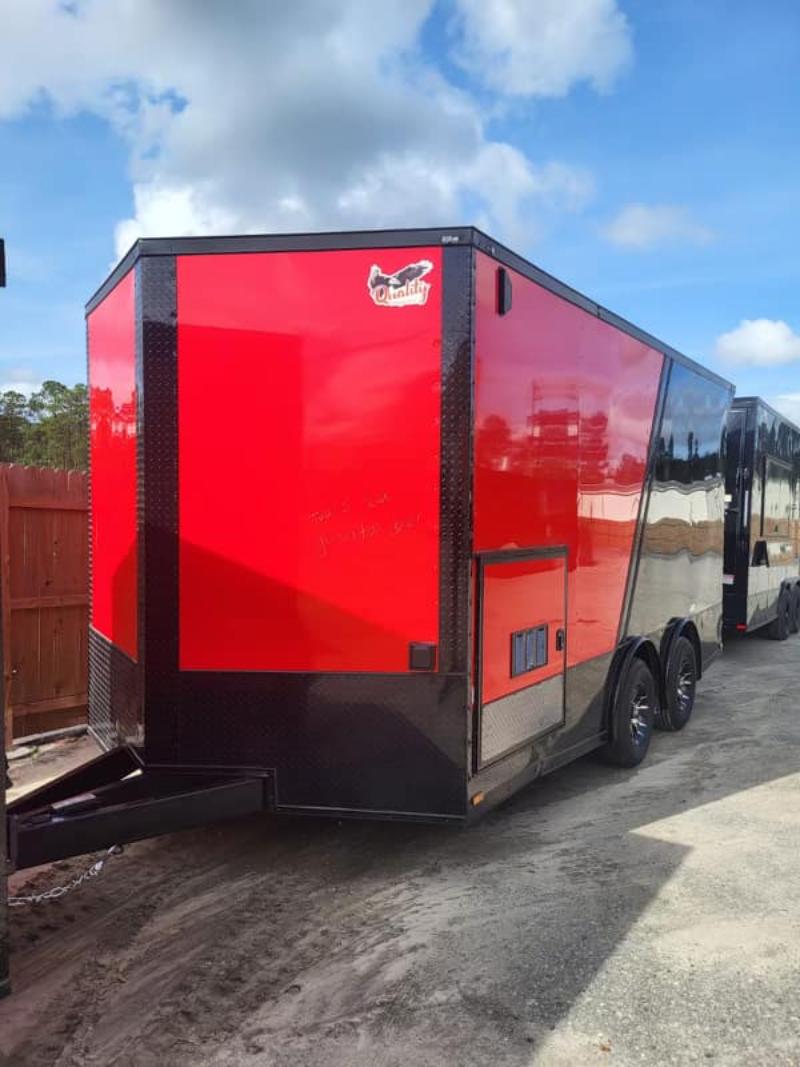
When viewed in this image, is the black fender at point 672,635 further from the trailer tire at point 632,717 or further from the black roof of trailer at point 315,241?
the black roof of trailer at point 315,241

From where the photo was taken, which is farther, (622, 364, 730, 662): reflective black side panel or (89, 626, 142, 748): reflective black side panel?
(622, 364, 730, 662): reflective black side panel

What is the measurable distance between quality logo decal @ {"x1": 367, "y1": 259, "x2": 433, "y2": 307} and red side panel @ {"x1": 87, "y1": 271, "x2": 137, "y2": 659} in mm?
1263

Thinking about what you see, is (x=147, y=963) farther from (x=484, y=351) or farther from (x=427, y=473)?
(x=484, y=351)

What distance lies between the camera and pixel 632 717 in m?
6.25

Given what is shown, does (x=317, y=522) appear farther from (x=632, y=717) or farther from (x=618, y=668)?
(x=632, y=717)

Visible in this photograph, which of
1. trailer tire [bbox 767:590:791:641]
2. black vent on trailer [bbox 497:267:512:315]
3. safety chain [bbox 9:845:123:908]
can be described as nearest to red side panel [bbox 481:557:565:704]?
black vent on trailer [bbox 497:267:512:315]

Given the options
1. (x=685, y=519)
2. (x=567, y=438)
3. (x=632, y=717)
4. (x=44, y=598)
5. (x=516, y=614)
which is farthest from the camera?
(x=685, y=519)

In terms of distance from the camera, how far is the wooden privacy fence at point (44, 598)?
6.44 m

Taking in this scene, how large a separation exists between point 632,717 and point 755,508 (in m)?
5.64

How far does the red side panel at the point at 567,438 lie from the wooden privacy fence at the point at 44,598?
383 centimetres

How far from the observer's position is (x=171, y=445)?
13.3 ft

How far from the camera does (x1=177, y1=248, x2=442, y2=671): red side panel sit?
3.97 m

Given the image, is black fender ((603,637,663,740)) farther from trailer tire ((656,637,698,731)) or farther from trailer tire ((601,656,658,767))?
trailer tire ((656,637,698,731))

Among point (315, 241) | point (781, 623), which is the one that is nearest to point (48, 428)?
point (781, 623)
